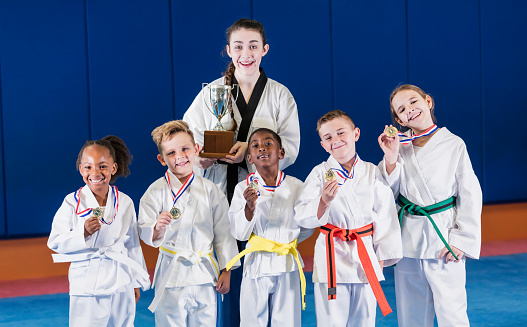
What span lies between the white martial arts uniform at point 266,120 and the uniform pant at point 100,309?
79 cm

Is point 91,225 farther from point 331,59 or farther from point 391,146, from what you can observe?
point 331,59

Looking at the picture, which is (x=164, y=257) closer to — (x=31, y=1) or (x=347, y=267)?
(x=347, y=267)

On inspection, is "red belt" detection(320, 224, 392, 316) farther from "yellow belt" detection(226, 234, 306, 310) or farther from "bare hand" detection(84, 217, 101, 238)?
"bare hand" detection(84, 217, 101, 238)

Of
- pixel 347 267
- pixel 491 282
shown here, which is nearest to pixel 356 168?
pixel 347 267

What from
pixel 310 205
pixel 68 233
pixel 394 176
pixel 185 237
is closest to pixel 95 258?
pixel 68 233

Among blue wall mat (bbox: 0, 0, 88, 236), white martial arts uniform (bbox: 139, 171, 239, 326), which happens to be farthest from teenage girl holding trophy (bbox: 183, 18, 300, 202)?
blue wall mat (bbox: 0, 0, 88, 236)

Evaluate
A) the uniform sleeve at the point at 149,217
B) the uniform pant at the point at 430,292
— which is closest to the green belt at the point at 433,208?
the uniform pant at the point at 430,292

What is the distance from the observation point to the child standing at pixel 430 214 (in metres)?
2.46

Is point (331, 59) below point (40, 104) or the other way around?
the other way around

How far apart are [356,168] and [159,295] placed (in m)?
1.05

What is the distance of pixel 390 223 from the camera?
2441 mm

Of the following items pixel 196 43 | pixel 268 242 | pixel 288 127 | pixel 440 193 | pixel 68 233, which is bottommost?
pixel 268 242

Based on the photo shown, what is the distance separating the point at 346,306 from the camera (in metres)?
2.39

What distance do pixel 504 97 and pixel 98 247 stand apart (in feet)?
17.7
